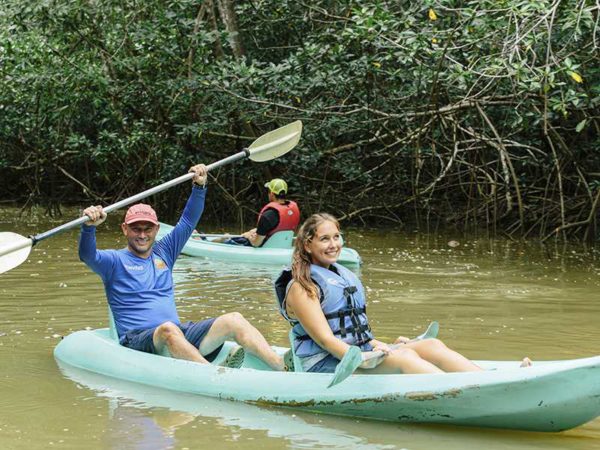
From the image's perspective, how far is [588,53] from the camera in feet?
35.4

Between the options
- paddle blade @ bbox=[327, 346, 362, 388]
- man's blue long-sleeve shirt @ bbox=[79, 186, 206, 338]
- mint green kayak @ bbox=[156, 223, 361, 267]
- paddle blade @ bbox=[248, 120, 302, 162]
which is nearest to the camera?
paddle blade @ bbox=[327, 346, 362, 388]

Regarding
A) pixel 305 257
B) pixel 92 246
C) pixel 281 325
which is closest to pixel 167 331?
pixel 92 246

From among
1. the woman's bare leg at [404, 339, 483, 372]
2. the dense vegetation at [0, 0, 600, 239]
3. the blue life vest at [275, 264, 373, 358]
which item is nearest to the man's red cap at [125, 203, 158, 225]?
the blue life vest at [275, 264, 373, 358]

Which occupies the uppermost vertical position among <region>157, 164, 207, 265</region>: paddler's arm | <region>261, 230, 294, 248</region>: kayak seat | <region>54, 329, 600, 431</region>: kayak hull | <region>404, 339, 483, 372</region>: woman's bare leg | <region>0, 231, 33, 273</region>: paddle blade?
<region>157, 164, 207, 265</region>: paddler's arm

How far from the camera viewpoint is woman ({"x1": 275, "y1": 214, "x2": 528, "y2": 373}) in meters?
4.94

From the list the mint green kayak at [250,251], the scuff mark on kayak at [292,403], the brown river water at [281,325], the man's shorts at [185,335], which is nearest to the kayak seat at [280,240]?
the mint green kayak at [250,251]

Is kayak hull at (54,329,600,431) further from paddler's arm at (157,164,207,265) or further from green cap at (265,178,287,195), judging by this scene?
green cap at (265,178,287,195)

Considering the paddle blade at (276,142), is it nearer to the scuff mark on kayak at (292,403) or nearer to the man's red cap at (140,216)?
the man's red cap at (140,216)

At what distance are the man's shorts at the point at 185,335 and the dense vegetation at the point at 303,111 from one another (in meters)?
5.63

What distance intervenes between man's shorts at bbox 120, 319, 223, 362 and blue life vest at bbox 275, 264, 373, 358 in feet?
2.49

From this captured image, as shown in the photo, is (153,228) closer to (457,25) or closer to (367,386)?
(367,386)

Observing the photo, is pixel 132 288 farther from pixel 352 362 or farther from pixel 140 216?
pixel 352 362

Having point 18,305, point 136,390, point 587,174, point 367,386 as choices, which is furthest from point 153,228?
point 587,174

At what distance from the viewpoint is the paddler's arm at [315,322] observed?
4.93m
